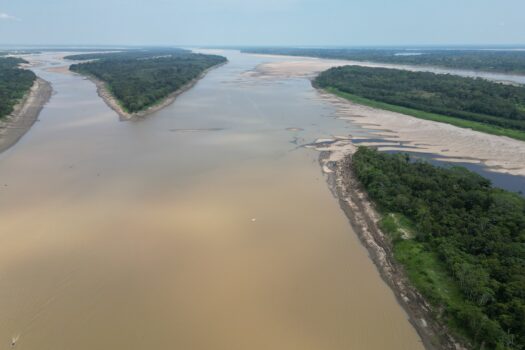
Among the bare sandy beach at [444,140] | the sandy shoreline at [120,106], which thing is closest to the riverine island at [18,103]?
the sandy shoreline at [120,106]

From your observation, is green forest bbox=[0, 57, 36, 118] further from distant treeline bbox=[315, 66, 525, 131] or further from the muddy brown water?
distant treeline bbox=[315, 66, 525, 131]

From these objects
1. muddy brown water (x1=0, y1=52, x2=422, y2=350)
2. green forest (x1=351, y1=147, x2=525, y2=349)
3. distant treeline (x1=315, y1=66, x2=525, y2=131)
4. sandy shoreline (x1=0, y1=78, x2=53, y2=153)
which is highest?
distant treeline (x1=315, y1=66, x2=525, y2=131)

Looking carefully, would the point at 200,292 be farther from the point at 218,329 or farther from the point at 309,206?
the point at 309,206

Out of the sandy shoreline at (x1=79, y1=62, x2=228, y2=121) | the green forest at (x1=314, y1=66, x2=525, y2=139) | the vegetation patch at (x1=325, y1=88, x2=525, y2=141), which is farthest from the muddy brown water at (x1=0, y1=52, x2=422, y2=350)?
the green forest at (x1=314, y1=66, x2=525, y2=139)

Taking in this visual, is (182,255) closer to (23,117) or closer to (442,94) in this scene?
(23,117)

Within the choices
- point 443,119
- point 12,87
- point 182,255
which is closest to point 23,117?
point 12,87

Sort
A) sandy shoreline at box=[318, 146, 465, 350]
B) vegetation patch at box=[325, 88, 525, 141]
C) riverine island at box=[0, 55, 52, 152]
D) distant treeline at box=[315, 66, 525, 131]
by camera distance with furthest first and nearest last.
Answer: distant treeline at box=[315, 66, 525, 131] → riverine island at box=[0, 55, 52, 152] → vegetation patch at box=[325, 88, 525, 141] → sandy shoreline at box=[318, 146, 465, 350]

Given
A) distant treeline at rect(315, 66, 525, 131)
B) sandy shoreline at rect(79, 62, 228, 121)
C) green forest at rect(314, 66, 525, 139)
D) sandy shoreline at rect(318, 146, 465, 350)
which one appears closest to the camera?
sandy shoreline at rect(318, 146, 465, 350)
